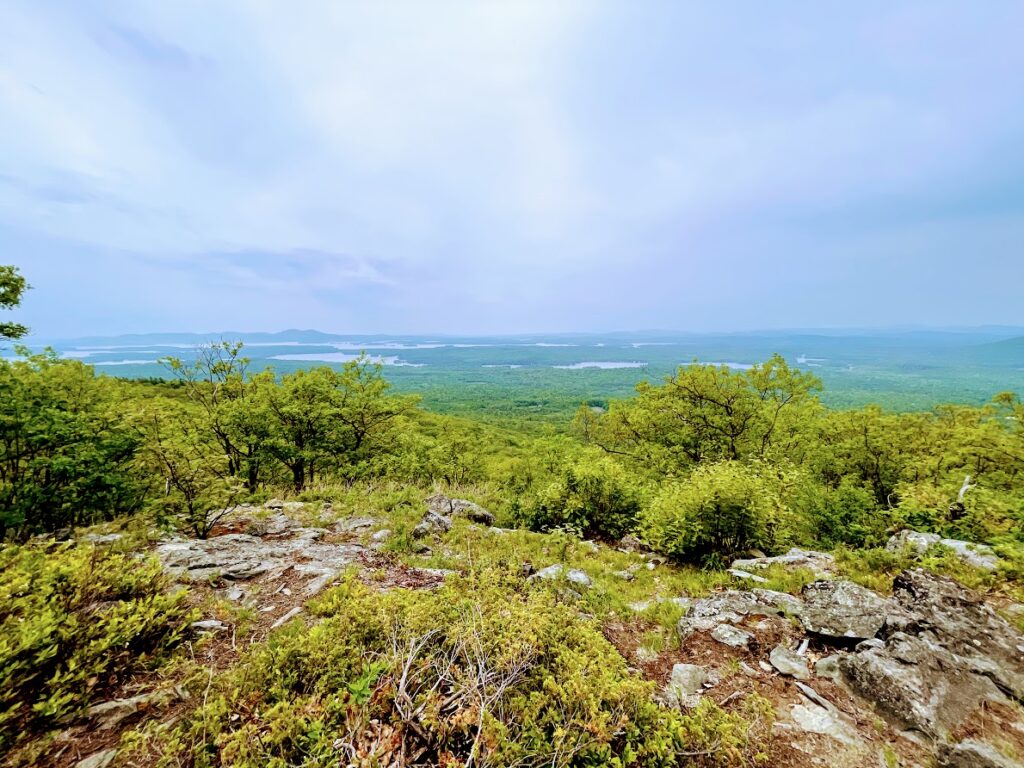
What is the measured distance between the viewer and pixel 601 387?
17912cm

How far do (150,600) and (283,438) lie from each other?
13228 millimetres

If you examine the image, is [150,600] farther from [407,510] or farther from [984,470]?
[984,470]

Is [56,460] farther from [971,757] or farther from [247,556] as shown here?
[971,757]

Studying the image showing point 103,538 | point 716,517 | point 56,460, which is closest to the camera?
point 56,460

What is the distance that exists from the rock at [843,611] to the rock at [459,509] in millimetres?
7359

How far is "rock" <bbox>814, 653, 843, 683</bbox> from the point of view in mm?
4438

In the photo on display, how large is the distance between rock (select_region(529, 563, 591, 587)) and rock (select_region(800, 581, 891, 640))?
126 inches

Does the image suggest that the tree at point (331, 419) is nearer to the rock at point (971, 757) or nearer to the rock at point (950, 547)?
the rock at point (971, 757)

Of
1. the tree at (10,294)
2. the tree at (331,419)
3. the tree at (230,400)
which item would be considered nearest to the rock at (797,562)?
the tree at (331,419)

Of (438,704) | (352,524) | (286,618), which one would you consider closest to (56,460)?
(352,524)

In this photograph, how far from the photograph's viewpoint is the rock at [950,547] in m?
6.35

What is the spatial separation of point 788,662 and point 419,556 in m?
6.09

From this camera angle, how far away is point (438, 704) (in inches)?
118

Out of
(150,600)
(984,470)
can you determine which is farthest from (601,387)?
(150,600)
